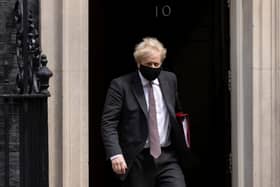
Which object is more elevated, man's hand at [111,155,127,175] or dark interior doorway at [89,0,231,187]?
dark interior doorway at [89,0,231,187]

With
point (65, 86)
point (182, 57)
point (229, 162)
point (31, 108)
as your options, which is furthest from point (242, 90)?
point (31, 108)

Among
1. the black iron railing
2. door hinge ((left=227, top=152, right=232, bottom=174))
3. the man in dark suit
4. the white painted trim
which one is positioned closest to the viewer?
the black iron railing

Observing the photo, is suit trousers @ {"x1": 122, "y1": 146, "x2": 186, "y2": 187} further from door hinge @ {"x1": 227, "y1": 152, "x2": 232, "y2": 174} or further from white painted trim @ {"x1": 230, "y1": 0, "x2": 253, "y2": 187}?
door hinge @ {"x1": 227, "y1": 152, "x2": 232, "y2": 174}

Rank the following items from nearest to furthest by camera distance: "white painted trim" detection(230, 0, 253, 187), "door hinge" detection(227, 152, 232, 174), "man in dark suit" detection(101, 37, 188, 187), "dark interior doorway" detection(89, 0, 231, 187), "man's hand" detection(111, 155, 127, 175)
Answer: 1. "man's hand" detection(111, 155, 127, 175)
2. "man in dark suit" detection(101, 37, 188, 187)
3. "white painted trim" detection(230, 0, 253, 187)
4. "door hinge" detection(227, 152, 232, 174)
5. "dark interior doorway" detection(89, 0, 231, 187)

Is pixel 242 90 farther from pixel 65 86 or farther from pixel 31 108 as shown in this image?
pixel 31 108

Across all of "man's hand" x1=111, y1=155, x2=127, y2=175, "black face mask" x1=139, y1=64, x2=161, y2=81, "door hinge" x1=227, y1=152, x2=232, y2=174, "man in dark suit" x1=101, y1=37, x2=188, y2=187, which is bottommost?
"door hinge" x1=227, y1=152, x2=232, y2=174

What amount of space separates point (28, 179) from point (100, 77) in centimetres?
363

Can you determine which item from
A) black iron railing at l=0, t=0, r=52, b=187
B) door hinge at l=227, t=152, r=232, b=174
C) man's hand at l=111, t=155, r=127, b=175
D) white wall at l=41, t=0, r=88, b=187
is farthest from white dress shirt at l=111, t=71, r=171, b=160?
door hinge at l=227, t=152, r=232, b=174

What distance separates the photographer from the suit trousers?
652 cm

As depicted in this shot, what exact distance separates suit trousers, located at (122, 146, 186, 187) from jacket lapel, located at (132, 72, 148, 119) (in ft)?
1.07

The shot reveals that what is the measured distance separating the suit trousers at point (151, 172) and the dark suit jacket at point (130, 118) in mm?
70

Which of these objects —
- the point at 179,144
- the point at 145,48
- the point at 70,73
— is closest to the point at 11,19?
the point at 70,73

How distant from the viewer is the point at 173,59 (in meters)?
9.12

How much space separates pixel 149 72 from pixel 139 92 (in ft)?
0.60
